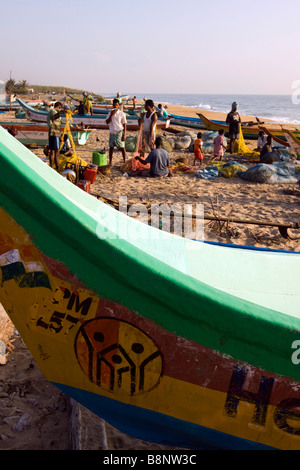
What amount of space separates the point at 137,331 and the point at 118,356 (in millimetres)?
178

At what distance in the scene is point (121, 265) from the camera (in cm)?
152

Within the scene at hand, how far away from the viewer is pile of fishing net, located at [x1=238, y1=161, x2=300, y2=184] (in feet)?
30.5

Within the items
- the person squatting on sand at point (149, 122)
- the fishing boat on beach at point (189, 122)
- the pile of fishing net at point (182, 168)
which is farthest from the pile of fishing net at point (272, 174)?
the fishing boat on beach at point (189, 122)

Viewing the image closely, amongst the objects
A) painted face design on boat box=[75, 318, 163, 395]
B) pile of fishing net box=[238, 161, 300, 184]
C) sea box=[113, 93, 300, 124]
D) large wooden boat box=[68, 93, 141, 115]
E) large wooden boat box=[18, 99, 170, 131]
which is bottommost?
painted face design on boat box=[75, 318, 163, 395]

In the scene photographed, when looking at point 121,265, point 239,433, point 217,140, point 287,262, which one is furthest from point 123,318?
point 217,140

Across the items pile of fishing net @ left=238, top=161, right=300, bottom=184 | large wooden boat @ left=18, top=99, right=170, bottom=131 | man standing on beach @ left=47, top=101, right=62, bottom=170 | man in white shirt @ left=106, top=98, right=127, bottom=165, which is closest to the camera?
man standing on beach @ left=47, top=101, right=62, bottom=170

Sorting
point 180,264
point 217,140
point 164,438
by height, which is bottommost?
point 164,438

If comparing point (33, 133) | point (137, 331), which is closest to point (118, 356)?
point (137, 331)

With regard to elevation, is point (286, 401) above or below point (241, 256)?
below

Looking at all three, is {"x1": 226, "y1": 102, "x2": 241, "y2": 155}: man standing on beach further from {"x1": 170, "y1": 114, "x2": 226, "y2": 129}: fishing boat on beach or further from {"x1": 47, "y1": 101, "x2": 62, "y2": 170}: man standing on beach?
{"x1": 170, "y1": 114, "x2": 226, "y2": 129}: fishing boat on beach

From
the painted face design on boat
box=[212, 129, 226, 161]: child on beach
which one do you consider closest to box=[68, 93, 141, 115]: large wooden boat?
box=[212, 129, 226, 161]: child on beach

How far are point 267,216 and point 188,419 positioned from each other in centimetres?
564

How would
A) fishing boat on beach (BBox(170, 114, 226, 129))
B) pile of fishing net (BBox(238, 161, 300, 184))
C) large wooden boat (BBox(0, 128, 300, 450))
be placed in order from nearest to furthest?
large wooden boat (BBox(0, 128, 300, 450)) → pile of fishing net (BBox(238, 161, 300, 184)) → fishing boat on beach (BBox(170, 114, 226, 129))

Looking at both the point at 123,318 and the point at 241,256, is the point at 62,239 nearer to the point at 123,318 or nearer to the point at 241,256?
the point at 123,318
